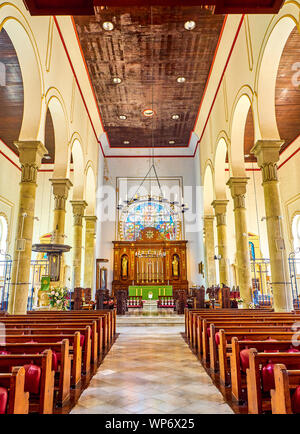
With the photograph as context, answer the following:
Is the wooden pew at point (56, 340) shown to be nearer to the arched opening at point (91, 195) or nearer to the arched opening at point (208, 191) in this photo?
the arched opening at point (91, 195)

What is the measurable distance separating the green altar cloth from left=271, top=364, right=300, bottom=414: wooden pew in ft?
46.8

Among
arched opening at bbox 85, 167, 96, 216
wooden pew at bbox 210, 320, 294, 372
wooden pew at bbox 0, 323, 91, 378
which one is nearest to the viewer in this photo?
wooden pew at bbox 0, 323, 91, 378

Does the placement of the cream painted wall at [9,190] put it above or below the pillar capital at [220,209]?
above

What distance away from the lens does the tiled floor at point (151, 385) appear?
3072mm

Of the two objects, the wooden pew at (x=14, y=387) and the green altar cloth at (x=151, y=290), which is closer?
the wooden pew at (x=14, y=387)

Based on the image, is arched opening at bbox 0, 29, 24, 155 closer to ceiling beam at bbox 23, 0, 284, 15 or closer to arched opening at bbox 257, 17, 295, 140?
ceiling beam at bbox 23, 0, 284, 15

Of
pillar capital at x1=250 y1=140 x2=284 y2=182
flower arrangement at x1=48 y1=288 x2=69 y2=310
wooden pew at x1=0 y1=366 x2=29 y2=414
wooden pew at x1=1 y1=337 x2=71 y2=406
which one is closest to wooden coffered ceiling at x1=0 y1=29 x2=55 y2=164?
flower arrangement at x1=48 y1=288 x2=69 y2=310

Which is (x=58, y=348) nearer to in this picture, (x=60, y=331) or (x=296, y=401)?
(x=60, y=331)

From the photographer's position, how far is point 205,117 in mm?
14727

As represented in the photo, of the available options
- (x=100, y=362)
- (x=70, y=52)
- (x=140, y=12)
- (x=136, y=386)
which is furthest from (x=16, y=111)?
(x=136, y=386)

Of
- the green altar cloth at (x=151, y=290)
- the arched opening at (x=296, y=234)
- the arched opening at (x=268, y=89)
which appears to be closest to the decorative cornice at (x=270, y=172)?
the arched opening at (x=268, y=89)

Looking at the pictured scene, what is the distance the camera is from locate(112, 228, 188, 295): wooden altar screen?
55.7 ft

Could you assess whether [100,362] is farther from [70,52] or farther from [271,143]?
[70,52]

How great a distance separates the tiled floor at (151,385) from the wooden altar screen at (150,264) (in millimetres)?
10763
